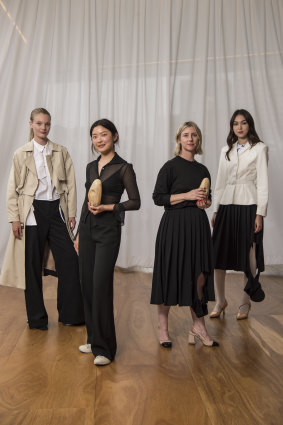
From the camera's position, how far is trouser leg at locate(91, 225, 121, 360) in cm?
301

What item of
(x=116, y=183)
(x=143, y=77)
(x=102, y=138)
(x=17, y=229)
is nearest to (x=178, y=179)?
(x=116, y=183)

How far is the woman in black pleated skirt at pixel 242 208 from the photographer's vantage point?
390 centimetres

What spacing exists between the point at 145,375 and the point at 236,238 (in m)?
1.52

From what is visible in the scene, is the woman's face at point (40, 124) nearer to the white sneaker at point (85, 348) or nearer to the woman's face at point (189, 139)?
the woman's face at point (189, 139)

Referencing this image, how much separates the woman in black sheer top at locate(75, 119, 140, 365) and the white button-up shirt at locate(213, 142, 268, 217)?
1168 mm

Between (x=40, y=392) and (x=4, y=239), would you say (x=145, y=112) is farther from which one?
(x=40, y=392)

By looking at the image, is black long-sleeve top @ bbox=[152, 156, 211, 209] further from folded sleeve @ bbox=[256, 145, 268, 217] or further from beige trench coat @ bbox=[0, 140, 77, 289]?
beige trench coat @ bbox=[0, 140, 77, 289]

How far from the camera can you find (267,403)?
2488 mm

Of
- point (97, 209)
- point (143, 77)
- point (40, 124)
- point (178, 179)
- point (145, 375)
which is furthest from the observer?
point (143, 77)

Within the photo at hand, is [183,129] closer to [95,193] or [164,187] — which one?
[164,187]

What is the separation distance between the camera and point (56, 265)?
387 cm

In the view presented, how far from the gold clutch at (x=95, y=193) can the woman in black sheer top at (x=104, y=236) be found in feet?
0.10

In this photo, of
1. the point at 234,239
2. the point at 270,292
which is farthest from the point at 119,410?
the point at 270,292

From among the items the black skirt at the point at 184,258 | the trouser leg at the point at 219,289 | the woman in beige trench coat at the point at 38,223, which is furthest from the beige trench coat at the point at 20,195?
the trouser leg at the point at 219,289
